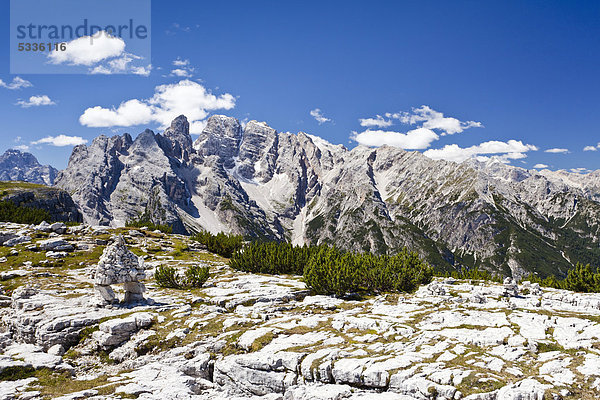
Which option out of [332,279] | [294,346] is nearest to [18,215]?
[332,279]

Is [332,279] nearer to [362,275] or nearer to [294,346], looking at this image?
[362,275]

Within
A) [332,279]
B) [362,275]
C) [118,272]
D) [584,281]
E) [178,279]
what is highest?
[118,272]

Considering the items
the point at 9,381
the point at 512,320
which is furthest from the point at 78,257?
the point at 512,320

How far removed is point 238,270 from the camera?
76.6m

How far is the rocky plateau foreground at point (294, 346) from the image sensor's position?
19.7m

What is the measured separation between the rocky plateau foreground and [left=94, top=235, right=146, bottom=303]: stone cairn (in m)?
1.72

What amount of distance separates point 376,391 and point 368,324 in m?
11.7

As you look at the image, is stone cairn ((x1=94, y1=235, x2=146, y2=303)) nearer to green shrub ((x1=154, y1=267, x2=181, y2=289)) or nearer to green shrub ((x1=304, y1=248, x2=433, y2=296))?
green shrub ((x1=154, y1=267, x2=181, y2=289))

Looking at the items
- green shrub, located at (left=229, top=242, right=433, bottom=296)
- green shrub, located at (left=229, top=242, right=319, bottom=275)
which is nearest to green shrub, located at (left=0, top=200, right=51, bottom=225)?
green shrub, located at (left=229, top=242, right=319, bottom=275)

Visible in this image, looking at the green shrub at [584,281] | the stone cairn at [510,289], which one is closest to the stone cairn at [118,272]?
the stone cairn at [510,289]

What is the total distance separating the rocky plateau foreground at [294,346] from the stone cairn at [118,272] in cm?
172

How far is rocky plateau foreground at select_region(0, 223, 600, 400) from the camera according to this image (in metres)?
19.7

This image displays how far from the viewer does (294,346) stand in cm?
2634

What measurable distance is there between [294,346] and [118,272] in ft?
83.0
